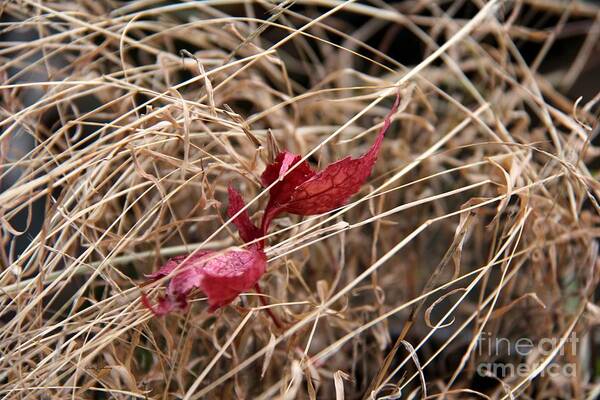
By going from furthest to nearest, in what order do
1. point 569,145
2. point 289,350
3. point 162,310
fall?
point 569,145 < point 289,350 < point 162,310

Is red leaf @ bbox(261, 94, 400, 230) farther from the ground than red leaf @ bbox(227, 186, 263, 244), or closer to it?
farther from the ground

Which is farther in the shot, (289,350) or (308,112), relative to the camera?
(308,112)

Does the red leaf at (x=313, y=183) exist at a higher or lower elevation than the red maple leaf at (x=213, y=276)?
higher

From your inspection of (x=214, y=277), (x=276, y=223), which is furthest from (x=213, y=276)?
(x=276, y=223)

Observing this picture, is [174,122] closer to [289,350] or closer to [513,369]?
[289,350]

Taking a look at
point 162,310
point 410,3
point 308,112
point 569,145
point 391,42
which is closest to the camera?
point 162,310

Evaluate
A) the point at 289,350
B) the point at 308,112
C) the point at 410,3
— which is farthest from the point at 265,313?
the point at 410,3

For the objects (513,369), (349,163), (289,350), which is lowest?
(513,369)
